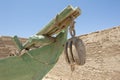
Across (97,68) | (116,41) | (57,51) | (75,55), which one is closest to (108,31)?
(116,41)

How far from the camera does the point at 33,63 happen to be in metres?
5.23

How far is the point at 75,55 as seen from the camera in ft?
14.0

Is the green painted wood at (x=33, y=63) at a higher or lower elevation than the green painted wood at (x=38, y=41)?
lower

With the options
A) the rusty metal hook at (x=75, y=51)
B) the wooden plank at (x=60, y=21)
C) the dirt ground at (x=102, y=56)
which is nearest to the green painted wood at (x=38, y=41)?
the wooden plank at (x=60, y=21)

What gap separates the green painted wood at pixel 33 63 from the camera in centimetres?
507

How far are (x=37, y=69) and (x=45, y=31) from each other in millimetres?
871

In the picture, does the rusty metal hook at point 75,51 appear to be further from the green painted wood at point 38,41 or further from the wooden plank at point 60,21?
the green painted wood at point 38,41

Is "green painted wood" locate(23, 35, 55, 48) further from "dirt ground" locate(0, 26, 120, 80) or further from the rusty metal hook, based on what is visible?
"dirt ground" locate(0, 26, 120, 80)

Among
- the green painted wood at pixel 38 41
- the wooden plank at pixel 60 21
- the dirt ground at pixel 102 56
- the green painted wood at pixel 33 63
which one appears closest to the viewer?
the wooden plank at pixel 60 21

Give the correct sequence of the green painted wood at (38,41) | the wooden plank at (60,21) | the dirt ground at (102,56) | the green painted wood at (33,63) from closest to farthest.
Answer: the wooden plank at (60,21), the green painted wood at (38,41), the green painted wood at (33,63), the dirt ground at (102,56)

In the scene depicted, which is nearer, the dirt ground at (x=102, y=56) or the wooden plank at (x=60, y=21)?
the wooden plank at (x=60, y=21)

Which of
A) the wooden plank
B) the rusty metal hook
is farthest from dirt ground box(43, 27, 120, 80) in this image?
the rusty metal hook

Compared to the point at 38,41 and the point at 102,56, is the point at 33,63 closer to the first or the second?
the point at 38,41

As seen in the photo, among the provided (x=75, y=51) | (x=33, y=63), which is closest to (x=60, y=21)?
(x=75, y=51)
